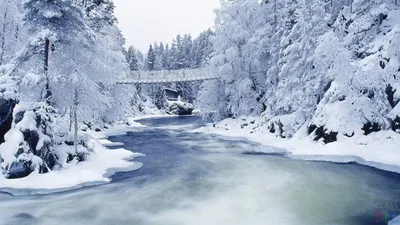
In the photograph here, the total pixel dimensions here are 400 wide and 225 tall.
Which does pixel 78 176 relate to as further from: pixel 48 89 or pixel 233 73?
pixel 233 73

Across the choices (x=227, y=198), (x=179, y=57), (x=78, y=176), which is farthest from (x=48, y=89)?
(x=179, y=57)

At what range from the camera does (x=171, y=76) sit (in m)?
44.0

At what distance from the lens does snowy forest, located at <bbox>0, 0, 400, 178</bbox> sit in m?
14.4

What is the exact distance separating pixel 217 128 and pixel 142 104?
4251 centimetres

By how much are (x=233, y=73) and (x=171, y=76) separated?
40.2 ft

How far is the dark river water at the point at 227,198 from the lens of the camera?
9570 mm

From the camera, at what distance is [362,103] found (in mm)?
19672

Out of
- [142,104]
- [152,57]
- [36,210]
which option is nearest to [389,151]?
[36,210]

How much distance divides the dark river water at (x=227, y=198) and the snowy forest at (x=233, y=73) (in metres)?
3.40

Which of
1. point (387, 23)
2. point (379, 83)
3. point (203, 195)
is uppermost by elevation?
point (387, 23)

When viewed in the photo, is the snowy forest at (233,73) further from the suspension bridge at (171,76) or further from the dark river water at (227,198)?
the dark river water at (227,198)

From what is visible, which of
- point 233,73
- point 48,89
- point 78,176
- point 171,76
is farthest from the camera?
point 171,76

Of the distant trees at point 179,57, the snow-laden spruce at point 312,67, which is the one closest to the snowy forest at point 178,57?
the distant trees at point 179,57

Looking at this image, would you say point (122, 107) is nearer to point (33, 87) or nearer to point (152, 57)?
point (33, 87)
